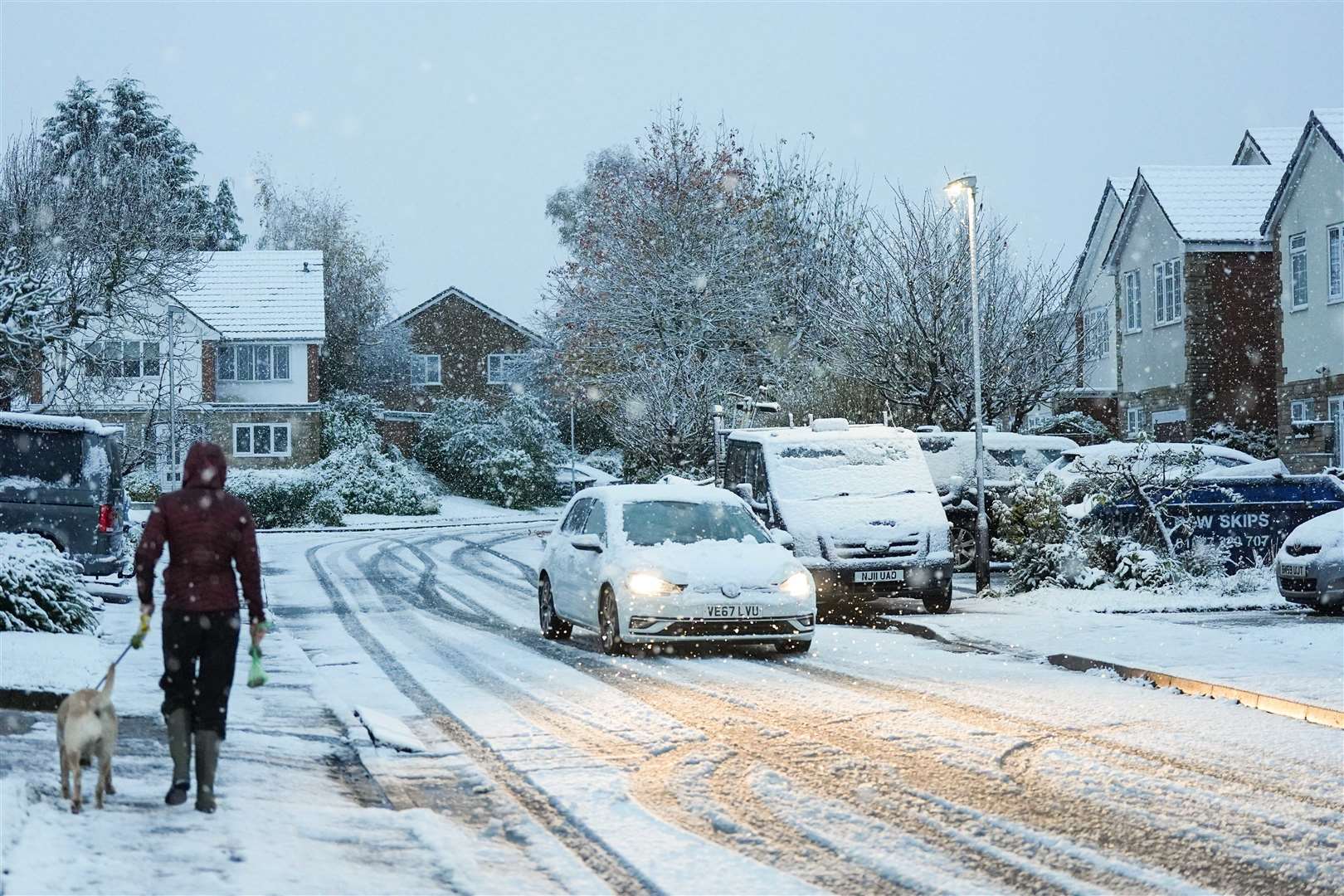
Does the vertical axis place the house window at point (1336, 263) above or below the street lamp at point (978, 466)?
above

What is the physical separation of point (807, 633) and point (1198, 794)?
655cm

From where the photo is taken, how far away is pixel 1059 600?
695 inches

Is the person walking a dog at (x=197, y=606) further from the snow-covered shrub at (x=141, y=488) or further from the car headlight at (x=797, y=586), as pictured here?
the snow-covered shrub at (x=141, y=488)

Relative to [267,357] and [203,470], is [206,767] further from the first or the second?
[267,357]

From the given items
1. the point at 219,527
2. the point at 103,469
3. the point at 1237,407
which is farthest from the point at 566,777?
the point at 1237,407

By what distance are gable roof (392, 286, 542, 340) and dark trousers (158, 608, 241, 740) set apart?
69.6 metres

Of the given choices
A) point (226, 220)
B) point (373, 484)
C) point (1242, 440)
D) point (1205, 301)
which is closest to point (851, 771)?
point (1242, 440)

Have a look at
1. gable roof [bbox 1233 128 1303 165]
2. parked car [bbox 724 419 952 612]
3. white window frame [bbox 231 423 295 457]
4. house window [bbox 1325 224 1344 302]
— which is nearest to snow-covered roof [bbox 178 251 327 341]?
white window frame [bbox 231 423 295 457]

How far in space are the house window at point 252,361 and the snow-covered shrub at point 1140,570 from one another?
47.6 meters

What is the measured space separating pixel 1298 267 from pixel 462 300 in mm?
50740

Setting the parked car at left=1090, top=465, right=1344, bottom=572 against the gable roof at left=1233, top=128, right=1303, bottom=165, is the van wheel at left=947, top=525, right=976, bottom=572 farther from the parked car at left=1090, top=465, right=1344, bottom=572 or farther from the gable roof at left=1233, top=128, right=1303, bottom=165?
the gable roof at left=1233, top=128, right=1303, bottom=165

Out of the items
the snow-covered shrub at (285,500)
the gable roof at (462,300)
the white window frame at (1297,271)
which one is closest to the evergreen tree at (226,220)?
the gable roof at (462,300)

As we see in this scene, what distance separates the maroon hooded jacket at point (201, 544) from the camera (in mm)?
6996

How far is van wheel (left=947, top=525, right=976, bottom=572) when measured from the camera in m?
21.7
